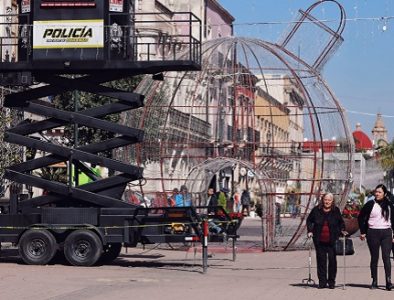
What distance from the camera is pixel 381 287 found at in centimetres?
1658

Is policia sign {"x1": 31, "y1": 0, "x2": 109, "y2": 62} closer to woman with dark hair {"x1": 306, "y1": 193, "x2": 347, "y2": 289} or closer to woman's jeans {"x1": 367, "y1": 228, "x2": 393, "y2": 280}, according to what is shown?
woman with dark hair {"x1": 306, "y1": 193, "x2": 347, "y2": 289}

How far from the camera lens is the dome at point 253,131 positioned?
1006 inches

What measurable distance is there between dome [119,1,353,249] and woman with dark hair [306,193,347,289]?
27.7ft

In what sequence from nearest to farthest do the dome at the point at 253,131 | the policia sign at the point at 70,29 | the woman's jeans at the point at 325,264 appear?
the woman's jeans at the point at 325,264 → the policia sign at the point at 70,29 → the dome at the point at 253,131

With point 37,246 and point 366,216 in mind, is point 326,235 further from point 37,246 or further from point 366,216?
point 37,246

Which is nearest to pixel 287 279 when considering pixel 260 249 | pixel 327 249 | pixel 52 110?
pixel 327 249

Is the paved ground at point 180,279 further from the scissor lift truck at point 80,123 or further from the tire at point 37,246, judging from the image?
the scissor lift truck at point 80,123

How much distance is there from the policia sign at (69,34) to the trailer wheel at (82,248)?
3756 millimetres

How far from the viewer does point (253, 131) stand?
27.0 m

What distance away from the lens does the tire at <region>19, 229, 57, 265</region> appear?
20.0 metres

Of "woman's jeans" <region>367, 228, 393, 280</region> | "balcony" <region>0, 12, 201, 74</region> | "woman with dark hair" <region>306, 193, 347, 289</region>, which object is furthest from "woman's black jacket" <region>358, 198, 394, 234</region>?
"balcony" <region>0, 12, 201, 74</region>

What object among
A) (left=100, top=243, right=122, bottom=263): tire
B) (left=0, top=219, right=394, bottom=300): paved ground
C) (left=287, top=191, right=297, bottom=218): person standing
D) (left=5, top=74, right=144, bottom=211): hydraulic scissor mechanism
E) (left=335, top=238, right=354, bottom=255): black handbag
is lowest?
(left=0, top=219, right=394, bottom=300): paved ground

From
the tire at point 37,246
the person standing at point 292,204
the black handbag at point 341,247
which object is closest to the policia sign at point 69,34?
the tire at point 37,246

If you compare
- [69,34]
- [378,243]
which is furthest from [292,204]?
[378,243]
